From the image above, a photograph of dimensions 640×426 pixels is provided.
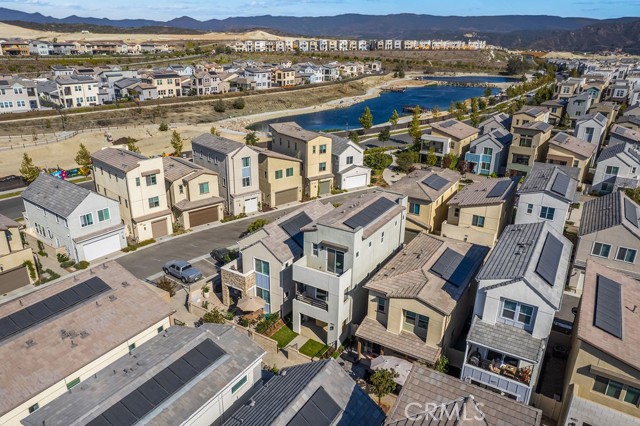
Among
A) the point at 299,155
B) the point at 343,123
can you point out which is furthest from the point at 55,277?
the point at 343,123

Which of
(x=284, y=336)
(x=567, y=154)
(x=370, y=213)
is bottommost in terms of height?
(x=284, y=336)

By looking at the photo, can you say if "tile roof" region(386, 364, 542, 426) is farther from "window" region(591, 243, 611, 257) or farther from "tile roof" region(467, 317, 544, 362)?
"window" region(591, 243, 611, 257)

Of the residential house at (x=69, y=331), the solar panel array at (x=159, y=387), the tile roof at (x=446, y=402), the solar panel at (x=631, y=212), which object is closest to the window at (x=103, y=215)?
the residential house at (x=69, y=331)

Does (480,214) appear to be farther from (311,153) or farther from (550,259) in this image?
(311,153)

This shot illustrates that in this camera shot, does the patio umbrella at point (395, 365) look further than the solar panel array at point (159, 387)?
Yes

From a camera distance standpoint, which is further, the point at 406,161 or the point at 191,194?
the point at 406,161

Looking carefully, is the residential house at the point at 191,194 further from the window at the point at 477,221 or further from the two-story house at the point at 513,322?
the two-story house at the point at 513,322

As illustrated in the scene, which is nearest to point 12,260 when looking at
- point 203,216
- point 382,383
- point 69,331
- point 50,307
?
point 50,307
